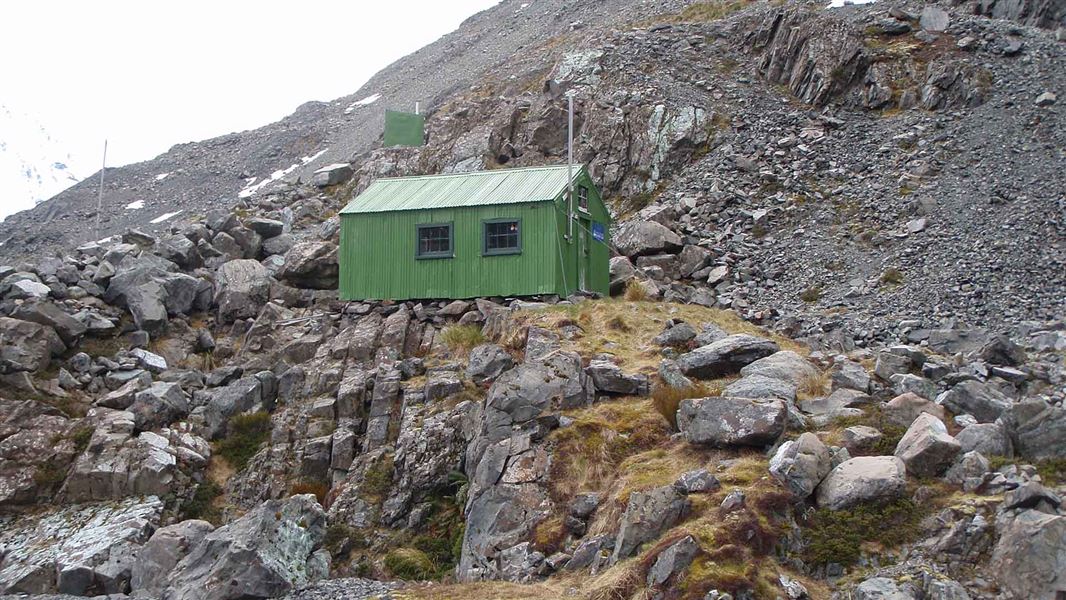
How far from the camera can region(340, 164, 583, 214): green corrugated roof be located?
2814 centimetres

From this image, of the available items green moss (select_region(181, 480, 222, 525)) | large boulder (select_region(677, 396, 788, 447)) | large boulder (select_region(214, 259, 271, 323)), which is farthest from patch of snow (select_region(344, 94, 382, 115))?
large boulder (select_region(677, 396, 788, 447))

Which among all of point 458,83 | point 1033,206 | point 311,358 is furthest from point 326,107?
point 1033,206

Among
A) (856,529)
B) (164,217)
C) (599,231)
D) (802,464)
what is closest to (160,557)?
(802,464)

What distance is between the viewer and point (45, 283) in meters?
31.5

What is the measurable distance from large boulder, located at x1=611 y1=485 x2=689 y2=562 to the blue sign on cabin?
52.6 feet

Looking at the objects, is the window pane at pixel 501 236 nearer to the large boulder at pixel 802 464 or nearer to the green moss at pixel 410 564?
the green moss at pixel 410 564

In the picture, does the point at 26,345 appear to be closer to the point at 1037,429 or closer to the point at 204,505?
the point at 204,505

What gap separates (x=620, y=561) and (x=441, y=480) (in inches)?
297

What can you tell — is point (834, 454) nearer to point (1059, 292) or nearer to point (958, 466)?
point (958, 466)

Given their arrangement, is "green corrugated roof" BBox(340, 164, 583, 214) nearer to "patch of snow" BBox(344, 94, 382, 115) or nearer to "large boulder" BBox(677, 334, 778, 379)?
"large boulder" BBox(677, 334, 778, 379)

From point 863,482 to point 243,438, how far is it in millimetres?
17818

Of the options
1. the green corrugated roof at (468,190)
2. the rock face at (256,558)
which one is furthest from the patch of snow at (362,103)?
the rock face at (256,558)

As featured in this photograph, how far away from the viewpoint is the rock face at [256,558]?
670 inches

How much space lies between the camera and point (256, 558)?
17.4 m
